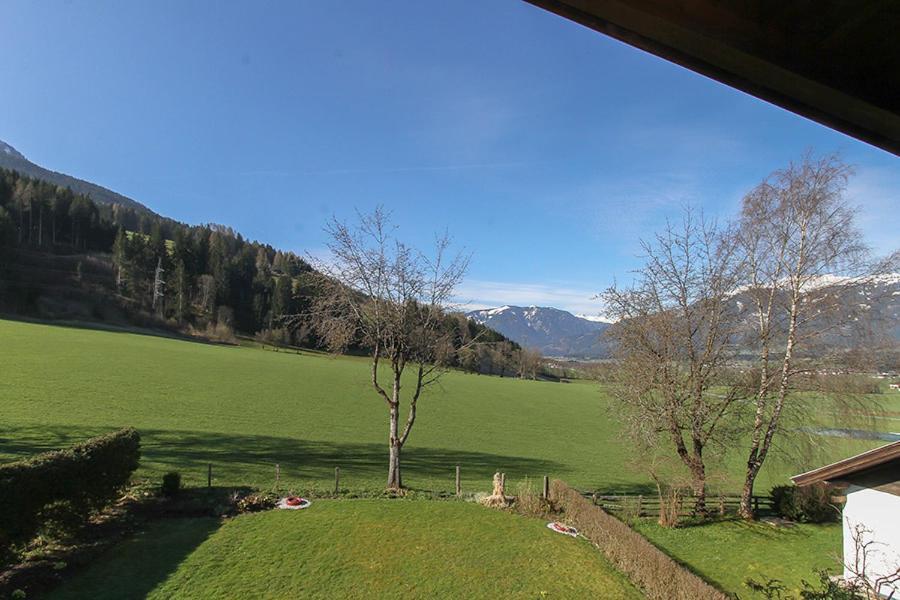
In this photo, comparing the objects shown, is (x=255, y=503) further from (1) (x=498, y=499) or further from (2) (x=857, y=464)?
(2) (x=857, y=464)

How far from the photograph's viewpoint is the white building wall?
11.2 metres

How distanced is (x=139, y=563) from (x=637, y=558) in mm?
11407

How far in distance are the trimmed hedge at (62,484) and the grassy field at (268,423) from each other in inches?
204

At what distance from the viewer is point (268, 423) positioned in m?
33.2

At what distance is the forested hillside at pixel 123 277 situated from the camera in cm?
7900

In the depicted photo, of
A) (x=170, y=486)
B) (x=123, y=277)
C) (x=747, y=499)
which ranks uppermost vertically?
(x=123, y=277)

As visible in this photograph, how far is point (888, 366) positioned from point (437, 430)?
91.7 feet

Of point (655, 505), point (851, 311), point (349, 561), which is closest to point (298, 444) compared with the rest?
point (349, 561)

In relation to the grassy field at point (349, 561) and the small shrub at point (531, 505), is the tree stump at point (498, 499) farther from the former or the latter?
the grassy field at point (349, 561)

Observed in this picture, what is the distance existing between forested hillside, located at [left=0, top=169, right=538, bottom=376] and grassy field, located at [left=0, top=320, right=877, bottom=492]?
25.1 metres

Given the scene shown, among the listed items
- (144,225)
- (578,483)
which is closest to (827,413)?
(578,483)

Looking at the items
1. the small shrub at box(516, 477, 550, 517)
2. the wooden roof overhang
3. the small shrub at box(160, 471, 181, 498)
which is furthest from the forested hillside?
the wooden roof overhang

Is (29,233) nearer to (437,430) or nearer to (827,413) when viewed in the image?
(437,430)

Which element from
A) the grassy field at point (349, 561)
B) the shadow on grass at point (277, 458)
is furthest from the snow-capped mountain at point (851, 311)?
the shadow on grass at point (277, 458)
